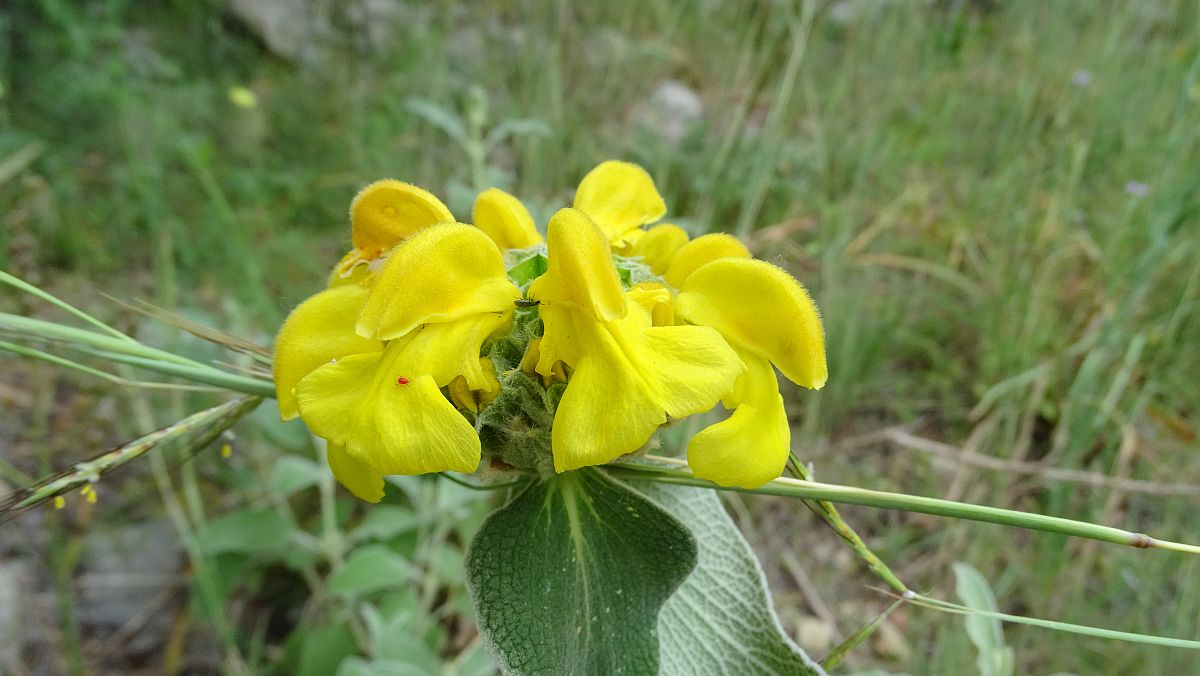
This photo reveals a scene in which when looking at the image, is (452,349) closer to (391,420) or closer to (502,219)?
(391,420)

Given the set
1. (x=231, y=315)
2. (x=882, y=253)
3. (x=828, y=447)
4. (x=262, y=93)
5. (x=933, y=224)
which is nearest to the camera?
(x=231, y=315)

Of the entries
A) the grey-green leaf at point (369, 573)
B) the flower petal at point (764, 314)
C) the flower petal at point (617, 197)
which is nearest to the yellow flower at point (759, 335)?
the flower petal at point (764, 314)

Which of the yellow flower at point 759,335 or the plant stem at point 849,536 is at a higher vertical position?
the yellow flower at point 759,335

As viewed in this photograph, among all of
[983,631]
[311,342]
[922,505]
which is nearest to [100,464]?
[311,342]

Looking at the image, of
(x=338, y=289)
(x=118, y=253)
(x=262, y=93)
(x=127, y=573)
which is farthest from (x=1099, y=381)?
(x=262, y=93)

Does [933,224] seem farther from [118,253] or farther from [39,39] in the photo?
[39,39]

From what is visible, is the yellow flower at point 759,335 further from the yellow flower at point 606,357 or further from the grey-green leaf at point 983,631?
the grey-green leaf at point 983,631

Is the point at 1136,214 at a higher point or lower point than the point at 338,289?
lower
